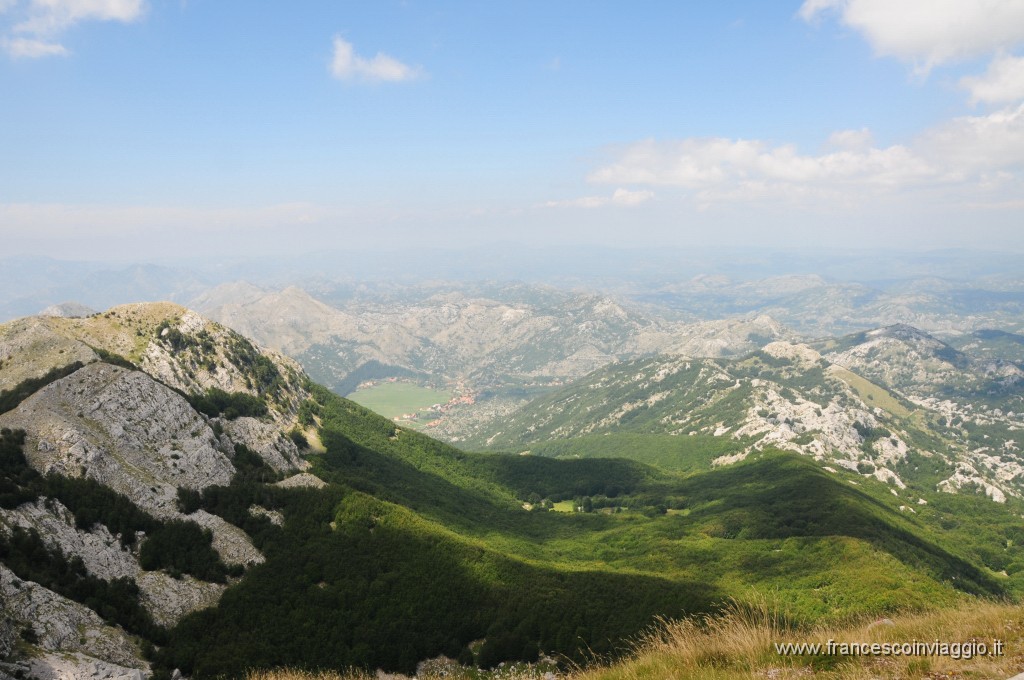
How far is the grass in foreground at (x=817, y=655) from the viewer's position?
48.0ft

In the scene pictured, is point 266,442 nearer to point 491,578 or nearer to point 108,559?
point 108,559

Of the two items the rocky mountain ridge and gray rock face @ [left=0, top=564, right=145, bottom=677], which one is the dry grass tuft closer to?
the rocky mountain ridge

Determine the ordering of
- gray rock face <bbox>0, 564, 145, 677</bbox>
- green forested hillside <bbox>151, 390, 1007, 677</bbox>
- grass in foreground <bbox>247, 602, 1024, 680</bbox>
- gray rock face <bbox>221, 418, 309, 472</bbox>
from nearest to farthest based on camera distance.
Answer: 1. grass in foreground <bbox>247, 602, 1024, 680</bbox>
2. gray rock face <bbox>0, 564, 145, 677</bbox>
3. green forested hillside <bbox>151, 390, 1007, 677</bbox>
4. gray rock face <bbox>221, 418, 309, 472</bbox>

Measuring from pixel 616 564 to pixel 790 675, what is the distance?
13195cm

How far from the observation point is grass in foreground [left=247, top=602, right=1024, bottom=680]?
48.0 feet

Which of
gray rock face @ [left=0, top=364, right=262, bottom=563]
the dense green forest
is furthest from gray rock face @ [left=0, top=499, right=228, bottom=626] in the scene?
gray rock face @ [left=0, top=364, right=262, bottom=563]

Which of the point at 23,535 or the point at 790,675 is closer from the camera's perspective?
the point at 790,675

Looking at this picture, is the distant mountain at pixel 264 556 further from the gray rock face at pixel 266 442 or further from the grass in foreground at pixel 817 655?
the grass in foreground at pixel 817 655

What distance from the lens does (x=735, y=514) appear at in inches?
6914

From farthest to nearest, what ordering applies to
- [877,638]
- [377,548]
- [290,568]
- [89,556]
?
[377,548] < [290,568] < [89,556] < [877,638]

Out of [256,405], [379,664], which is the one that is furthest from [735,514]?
[256,405]

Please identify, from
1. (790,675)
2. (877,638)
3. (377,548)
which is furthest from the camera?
(377,548)

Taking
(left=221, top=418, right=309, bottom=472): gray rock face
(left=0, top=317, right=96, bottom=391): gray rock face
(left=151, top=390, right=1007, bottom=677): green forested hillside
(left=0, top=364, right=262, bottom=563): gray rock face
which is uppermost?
(left=0, top=317, right=96, bottom=391): gray rock face

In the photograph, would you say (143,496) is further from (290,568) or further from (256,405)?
(256,405)
